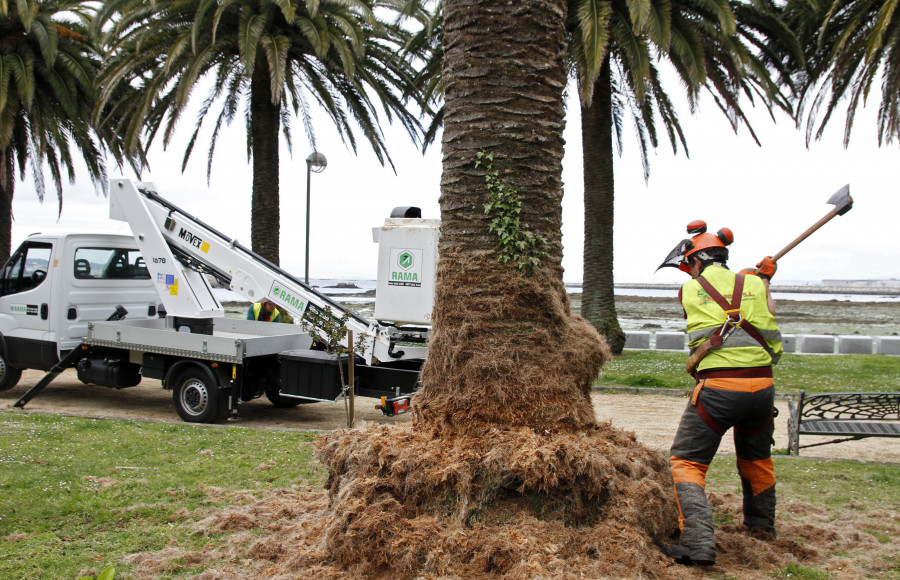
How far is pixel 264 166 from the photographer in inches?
597

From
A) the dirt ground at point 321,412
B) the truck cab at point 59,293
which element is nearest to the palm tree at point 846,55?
the dirt ground at point 321,412

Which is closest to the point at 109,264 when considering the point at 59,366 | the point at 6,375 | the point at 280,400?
the point at 59,366

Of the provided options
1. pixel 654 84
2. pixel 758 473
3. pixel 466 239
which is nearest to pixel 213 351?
pixel 466 239

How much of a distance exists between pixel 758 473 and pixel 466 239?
2.35 m

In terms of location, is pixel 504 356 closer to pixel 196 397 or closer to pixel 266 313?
pixel 196 397

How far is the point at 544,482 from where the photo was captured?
12.4ft

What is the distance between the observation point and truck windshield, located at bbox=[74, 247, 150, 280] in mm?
10883

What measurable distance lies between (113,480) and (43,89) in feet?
53.0

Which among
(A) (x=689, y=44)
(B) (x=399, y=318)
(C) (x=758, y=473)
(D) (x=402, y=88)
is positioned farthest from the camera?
(D) (x=402, y=88)

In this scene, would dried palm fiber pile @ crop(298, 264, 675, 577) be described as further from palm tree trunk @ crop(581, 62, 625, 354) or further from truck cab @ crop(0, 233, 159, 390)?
palm tree trunk @ crop(581, 62, 625, 354)

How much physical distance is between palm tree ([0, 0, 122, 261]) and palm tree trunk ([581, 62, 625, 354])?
11732 millimetres

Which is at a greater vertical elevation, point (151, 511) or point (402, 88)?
point (402, 88)

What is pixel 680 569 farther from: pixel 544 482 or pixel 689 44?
pixel 689 44

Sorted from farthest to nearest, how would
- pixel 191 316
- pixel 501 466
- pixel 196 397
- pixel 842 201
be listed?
pixel 191 316 < pixel 196 397 < pixel 842 201 < pixel 501 466
